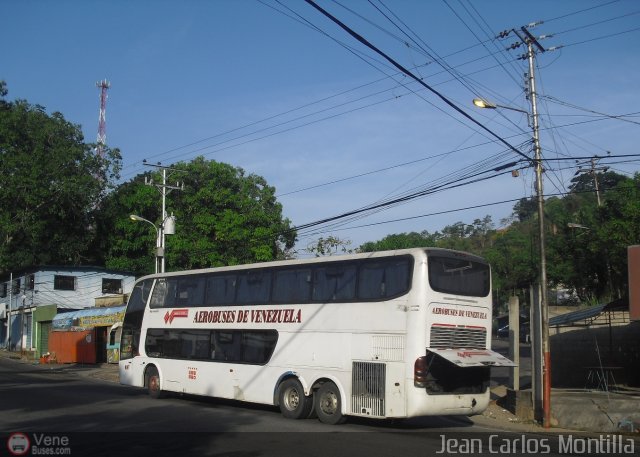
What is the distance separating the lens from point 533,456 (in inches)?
412

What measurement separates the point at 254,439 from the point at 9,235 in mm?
43138

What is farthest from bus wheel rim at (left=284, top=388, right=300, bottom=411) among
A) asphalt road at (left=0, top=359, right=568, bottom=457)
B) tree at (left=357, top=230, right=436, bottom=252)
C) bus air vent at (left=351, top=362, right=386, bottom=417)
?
tree at (left=357, top=230, right=436, bottom=252)

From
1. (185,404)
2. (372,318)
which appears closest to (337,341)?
(372,318)

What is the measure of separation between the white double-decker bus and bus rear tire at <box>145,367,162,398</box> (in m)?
1.30

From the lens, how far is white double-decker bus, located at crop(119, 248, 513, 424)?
13.4 metres

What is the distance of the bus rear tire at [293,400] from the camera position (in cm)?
1510

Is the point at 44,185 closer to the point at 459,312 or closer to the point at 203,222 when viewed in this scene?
the point at 203,222

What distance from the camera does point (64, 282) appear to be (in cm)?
4875

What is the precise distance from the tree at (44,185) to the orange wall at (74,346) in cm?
1111

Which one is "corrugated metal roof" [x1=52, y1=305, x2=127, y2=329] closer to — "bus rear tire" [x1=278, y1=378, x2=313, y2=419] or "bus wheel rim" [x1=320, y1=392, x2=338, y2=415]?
"bus rear tire" [x1=278, y1=378, x2=313, y2=419]

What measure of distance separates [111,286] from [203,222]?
347 inches

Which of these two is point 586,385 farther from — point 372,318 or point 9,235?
point 9,235

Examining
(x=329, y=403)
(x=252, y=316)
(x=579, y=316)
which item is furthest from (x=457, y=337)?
(x=579, y=316)

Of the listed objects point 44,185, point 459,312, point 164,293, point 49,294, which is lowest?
point 459,312
